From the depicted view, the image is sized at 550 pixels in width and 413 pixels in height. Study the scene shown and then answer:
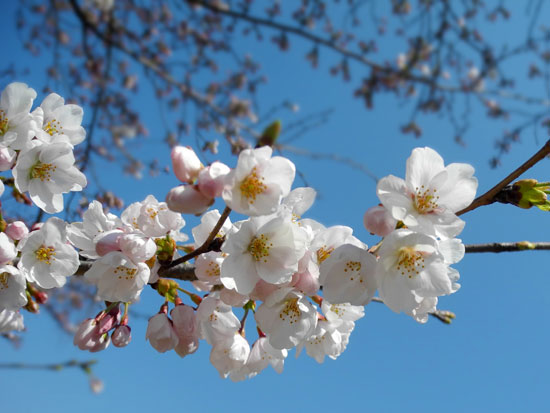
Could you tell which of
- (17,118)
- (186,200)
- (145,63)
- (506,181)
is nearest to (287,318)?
(186,200)

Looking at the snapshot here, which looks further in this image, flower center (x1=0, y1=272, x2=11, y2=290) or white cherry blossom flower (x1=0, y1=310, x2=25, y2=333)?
white cherry blossom flower (x1=0, y1=310, x2=25, y2=333)

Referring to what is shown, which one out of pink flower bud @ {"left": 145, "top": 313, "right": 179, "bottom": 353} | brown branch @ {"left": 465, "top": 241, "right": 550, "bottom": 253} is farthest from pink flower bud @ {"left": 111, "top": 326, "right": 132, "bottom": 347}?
brown branch @ {"left": 465, "top": 241, "right": 550, "bottom": 253}

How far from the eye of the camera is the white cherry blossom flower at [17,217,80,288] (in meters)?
1.27

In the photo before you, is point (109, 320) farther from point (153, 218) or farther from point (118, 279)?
point (153, 218)

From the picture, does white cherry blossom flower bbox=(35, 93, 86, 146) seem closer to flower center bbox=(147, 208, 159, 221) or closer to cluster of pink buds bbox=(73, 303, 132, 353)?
flower center bbox=(147, 208, 159, 221)

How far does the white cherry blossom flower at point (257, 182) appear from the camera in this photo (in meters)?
0.96

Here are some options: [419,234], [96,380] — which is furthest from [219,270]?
[96,380]

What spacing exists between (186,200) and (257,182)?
173mm

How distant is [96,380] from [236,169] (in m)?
10.2

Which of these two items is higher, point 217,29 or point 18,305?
point 217,29

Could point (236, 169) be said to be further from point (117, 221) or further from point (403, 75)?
point (403, 75)

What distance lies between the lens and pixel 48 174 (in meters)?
1.37

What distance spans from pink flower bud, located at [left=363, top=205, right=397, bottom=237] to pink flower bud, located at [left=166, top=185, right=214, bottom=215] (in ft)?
1.35

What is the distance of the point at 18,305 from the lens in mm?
1229
